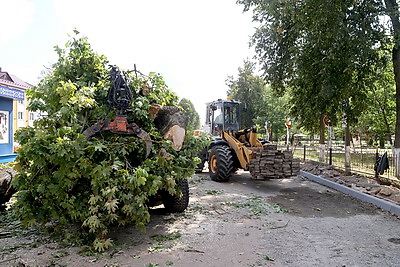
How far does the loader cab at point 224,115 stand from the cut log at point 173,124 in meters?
7.21

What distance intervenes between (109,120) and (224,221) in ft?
9.25

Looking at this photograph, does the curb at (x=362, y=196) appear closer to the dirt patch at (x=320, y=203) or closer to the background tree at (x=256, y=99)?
the dirt patch at (x=320, y=203)

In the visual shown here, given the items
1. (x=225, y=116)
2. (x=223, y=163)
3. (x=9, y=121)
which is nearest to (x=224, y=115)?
(x=225, y=116)

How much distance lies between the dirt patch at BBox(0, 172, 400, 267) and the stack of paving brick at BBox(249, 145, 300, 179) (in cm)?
153

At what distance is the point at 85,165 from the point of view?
450 centimetres

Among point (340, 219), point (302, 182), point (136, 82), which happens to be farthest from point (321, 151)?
point (136, 82)

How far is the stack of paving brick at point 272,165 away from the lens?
9.48 meters

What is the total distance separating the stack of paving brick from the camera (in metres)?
9.48

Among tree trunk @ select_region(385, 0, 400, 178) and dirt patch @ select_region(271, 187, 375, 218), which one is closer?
dirt patch @ select_region(271, 187, 375, 218)

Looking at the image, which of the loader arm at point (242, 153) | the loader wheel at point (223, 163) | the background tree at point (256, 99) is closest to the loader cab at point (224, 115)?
the loader arm at point (242, 153)

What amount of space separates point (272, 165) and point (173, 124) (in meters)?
4.72

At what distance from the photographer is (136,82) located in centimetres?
618

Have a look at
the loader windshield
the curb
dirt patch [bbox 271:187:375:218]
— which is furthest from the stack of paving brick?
the loader windshield

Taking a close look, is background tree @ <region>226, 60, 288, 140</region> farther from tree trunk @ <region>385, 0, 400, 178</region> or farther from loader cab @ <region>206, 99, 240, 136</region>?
tree trunk @ <region>385, 0, 400, 178</region>
